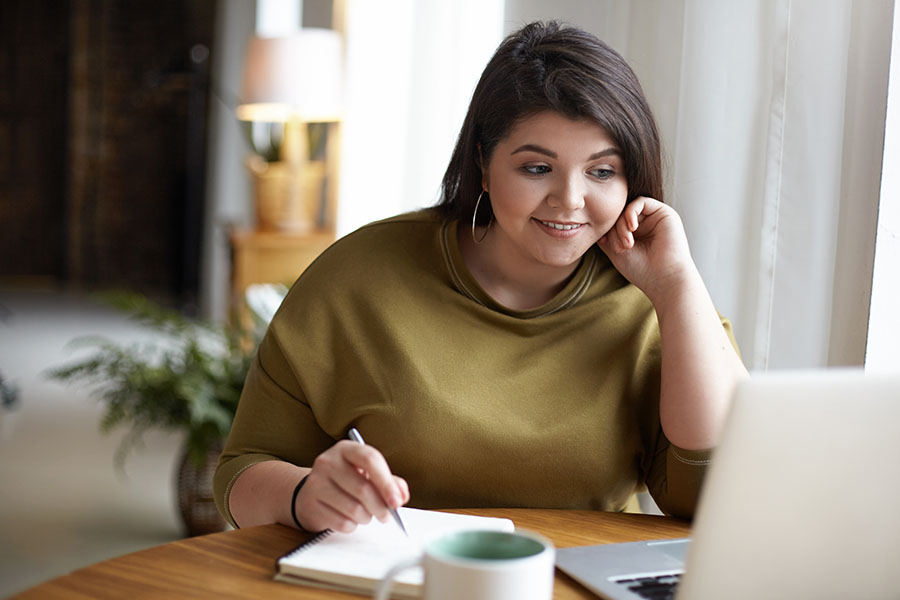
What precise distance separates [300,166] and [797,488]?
3.51m

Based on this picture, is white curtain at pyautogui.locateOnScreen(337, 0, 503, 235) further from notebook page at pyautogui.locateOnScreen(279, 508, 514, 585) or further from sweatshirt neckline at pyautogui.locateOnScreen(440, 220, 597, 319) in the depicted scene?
notebook page at pyautogui.locateOnScreen(279, 508, 514, 585)

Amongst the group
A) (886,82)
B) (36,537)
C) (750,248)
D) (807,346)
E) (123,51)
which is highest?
(123,51)

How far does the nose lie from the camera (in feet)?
3.89

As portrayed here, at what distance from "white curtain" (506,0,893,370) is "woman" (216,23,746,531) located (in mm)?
137

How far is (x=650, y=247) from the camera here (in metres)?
1.28

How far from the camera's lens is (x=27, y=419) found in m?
4.02

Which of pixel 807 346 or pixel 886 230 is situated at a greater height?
pixel 886 230

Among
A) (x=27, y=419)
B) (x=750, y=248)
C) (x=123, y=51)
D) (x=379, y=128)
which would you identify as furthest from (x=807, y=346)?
(x=123, y=51)

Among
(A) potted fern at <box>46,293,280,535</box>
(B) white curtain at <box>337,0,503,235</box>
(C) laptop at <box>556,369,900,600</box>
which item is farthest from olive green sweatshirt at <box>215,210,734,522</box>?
(A) potted fern at <box>46,293,280,535</box>

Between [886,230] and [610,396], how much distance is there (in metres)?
0.38

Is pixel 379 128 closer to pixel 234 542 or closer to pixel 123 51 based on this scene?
pixel 234 542

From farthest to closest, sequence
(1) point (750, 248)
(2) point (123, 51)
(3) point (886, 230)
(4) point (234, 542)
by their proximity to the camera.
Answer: (2) point (123, 51) < (1) point (750, 248) < (3) point (886, 230) < (4) point (234, 542)

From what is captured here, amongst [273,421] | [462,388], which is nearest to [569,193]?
[462,388]

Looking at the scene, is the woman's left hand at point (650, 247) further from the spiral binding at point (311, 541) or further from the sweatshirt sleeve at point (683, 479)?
the spiral binding at point (311, 541)
